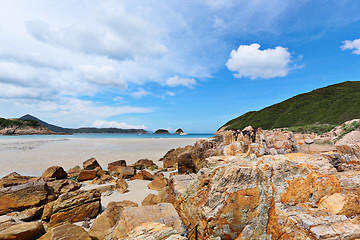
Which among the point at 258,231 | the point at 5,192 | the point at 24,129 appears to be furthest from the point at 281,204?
the point at 24,129

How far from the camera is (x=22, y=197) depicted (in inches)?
309

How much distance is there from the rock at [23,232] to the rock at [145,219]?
3.45m

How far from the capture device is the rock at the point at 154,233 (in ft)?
12.2

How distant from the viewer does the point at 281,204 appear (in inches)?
169

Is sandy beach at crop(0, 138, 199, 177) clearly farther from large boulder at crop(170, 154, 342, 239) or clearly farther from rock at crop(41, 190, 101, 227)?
large boulder at crop(170, 154, 342, 239)

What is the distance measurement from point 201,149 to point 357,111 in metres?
97.2

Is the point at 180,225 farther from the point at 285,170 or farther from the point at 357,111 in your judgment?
the point at 357,111

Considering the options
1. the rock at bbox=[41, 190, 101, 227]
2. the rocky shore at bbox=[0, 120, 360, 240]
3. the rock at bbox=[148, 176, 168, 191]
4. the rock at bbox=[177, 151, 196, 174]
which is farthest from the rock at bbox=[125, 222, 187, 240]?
the rock at bbox=[177, 151, 196, 174]

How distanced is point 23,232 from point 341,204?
9001 millimetres

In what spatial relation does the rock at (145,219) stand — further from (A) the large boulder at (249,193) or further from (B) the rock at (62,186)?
(B) the rock at (62,186)

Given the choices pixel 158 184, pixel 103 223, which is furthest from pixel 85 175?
pixel 103 223

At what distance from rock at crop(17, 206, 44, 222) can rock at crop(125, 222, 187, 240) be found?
630cm

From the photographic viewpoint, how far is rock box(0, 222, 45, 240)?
5.24m

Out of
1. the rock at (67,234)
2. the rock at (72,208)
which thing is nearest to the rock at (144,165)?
the rock at (72,208)
